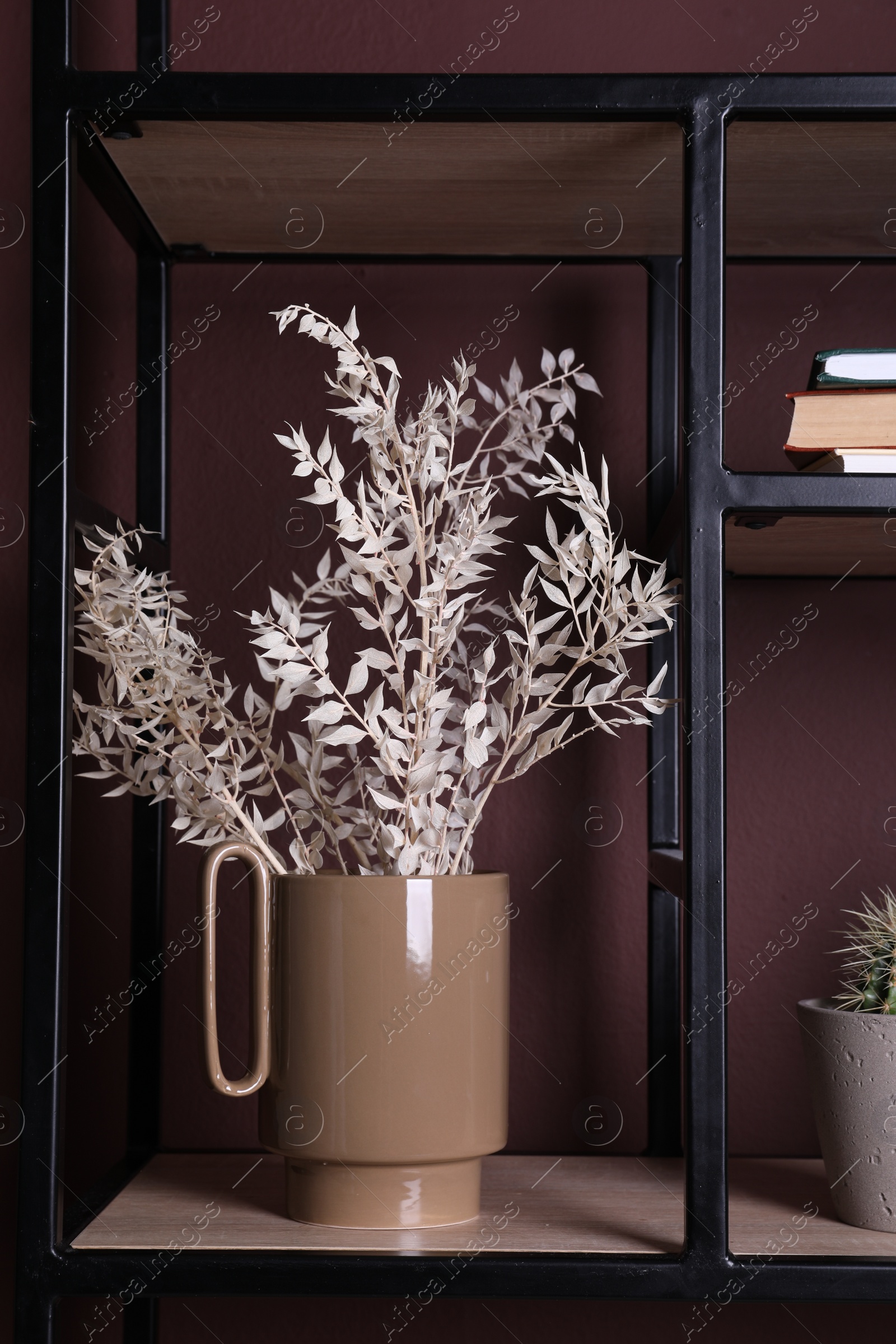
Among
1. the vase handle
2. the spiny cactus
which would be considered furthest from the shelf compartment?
the spiny cactus

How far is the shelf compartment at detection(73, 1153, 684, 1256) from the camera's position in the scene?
819 millimetres

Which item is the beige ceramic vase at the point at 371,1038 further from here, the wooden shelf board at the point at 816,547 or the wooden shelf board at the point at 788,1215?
the wooden shelf board at the point at 816,547

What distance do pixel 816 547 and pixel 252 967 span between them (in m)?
0.57

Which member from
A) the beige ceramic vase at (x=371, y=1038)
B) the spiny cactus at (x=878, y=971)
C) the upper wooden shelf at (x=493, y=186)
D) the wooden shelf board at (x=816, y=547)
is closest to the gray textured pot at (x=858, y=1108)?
the spiny cactus at (x=878, y=971)

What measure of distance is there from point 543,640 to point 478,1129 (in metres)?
0.51

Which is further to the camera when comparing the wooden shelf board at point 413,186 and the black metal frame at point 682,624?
the wooden shelf board at point 413,186

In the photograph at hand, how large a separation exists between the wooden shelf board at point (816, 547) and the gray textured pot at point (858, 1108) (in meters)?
0.36

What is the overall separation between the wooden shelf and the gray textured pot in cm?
2

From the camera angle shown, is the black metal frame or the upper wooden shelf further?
the upper wooden shelf

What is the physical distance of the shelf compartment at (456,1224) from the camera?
2.69ft

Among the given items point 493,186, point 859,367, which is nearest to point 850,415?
A: point 859,367

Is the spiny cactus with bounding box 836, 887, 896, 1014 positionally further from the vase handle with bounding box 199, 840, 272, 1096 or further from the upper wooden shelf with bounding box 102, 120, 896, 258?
the upper wooden shelf with bounding box 102, 120, 896, 258

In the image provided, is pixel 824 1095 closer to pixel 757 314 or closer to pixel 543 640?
pixel 543 640

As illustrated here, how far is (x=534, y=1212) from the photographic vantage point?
0.91 metres
